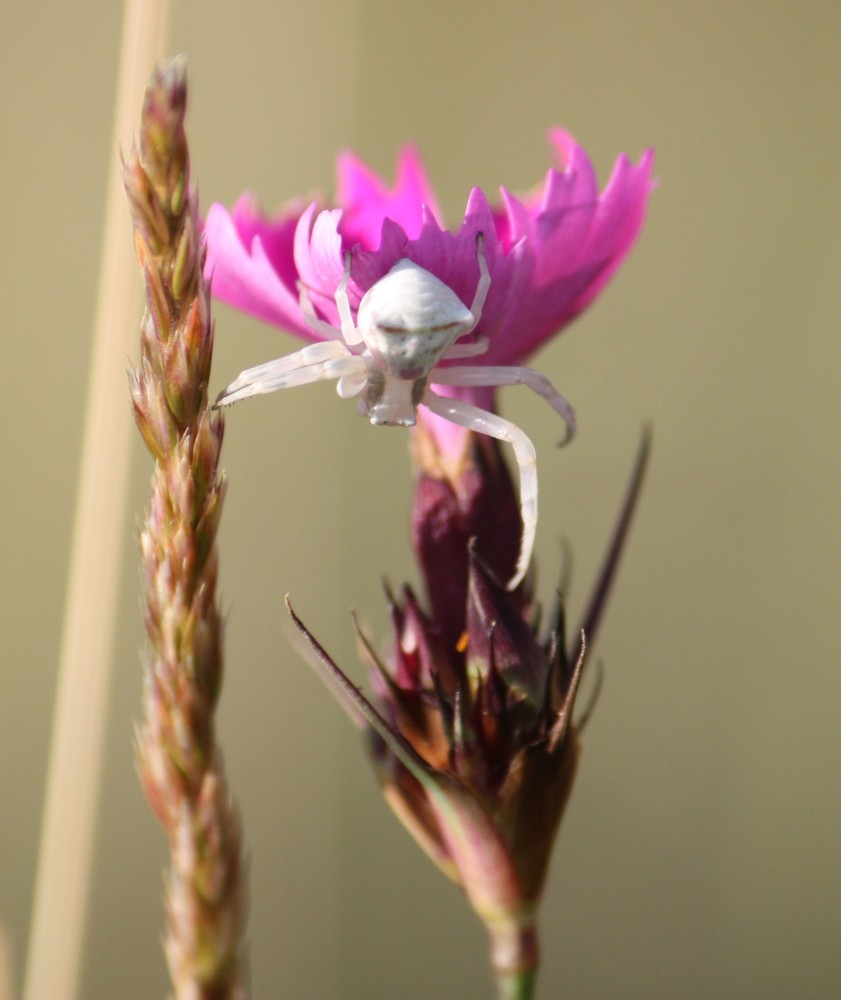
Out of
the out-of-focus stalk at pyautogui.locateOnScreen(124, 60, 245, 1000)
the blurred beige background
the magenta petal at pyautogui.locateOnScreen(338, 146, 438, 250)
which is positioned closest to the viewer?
the out-of-focus stalk at pyautogui.locateOnScreen(124, 60, 245, 1000)

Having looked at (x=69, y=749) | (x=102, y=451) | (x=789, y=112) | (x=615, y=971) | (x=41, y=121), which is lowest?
(x=615, y=971)

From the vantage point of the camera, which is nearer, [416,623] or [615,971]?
[416,623]

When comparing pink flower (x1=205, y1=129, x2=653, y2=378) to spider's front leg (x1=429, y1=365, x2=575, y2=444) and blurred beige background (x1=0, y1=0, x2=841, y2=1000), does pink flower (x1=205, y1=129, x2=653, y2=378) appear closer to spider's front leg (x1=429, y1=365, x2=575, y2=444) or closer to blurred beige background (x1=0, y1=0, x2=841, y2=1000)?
spider's front leg (x1=429, y1=365, x2=575, y2=444)

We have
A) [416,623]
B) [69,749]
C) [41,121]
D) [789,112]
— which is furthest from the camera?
[789,112]

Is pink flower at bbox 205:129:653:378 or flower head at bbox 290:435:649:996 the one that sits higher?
pink flower at bbox 205:129:653:378

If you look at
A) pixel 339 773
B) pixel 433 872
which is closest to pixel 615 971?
pixel 433 872

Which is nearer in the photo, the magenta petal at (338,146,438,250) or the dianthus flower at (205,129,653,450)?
the dianthus flower at (205,129,653,450)

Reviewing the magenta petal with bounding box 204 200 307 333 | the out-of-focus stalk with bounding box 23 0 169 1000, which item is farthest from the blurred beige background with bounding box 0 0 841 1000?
the magenta petal with bounding box 204 200 307 333

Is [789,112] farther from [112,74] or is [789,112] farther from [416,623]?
[416,623]

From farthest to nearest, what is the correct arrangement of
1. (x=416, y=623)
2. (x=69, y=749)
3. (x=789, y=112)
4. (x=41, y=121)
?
(x=789, y=112) < (x=41, y=121) < (x=69, y=749) < (x=416, y=623)
